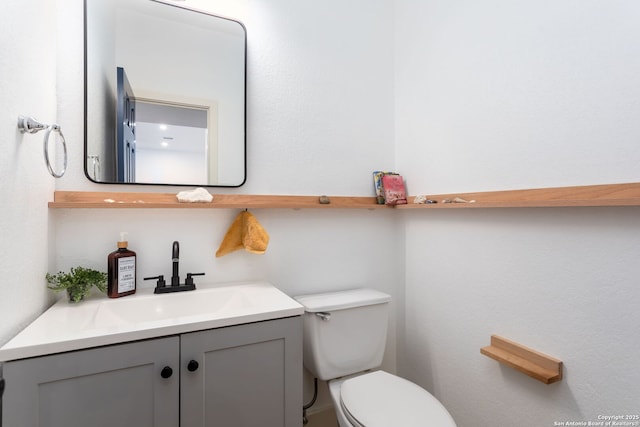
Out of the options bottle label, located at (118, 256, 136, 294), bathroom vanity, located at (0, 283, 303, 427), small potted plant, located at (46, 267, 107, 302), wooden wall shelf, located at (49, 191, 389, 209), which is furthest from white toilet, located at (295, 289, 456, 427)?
small potted plant, located at (46, 267, 107, 302)

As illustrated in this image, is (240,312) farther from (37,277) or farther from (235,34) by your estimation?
(235,34)

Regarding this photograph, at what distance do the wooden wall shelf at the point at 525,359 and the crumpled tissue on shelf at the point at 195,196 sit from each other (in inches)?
51.4

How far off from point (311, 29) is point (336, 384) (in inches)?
70.2

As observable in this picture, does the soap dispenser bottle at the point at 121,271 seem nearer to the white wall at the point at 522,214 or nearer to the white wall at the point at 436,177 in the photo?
the white wall at the point at 436,177

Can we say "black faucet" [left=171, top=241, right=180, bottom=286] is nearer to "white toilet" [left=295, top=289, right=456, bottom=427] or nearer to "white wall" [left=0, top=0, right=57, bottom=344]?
"white wall" [left=0, top=0, right=57, bottom=344]

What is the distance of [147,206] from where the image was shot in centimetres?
120

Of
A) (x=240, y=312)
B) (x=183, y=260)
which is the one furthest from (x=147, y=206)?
(x=240, y=312)

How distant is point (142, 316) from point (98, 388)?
1.15 ft

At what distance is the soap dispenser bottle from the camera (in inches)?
46.8

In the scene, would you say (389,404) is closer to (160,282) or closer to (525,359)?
(525,359)

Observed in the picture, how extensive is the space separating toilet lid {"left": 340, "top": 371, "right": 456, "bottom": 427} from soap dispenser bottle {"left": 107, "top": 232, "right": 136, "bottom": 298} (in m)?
0.95

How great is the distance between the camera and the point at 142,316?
1.17m

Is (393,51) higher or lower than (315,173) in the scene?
higher

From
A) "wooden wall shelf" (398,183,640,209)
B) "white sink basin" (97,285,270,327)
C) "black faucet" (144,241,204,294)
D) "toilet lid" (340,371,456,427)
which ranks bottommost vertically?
"toilet lid" (340,371,456,427)
